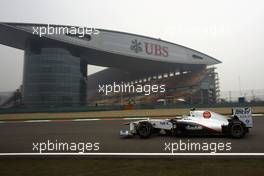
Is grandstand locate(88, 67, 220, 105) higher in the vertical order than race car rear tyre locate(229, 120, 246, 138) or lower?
higher

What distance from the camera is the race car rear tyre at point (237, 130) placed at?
20.9 feet

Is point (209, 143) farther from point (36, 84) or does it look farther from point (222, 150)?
point (36, 84)

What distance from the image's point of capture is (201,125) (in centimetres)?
661

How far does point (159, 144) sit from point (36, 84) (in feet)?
82.8

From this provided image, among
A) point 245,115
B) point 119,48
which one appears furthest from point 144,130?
point 119,48

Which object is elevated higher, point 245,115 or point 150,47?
point 150,47

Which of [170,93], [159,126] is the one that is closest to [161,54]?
[170,93]

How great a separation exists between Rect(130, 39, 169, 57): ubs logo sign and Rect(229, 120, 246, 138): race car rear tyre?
52.6ft

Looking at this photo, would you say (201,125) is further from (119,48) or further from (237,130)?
(119,48)

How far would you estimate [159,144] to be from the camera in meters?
5.84
